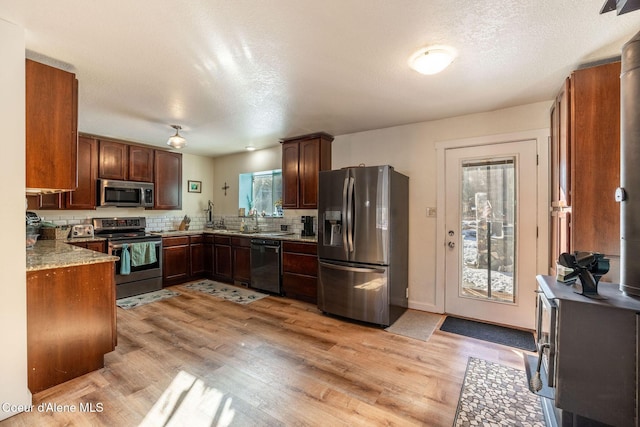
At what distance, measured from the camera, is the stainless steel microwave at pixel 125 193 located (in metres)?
4.22

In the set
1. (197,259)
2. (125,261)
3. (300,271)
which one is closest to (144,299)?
(125,261)

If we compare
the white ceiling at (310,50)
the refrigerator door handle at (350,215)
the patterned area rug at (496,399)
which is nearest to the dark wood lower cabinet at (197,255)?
the white ceiling at (310,50)

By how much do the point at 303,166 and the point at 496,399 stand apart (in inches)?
132

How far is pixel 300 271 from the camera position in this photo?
394 cm

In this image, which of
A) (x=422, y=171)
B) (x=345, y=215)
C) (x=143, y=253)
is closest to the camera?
(x=345, y=215)

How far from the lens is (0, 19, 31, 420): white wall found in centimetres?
168

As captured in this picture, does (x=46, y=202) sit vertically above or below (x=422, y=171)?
below

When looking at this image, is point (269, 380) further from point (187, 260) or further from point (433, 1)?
point (187, 260)

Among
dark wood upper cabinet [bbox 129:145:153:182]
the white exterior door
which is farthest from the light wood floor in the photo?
dark wood upper cabinet [bbox 129:145:153:182]

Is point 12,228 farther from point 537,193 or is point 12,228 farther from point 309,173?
point 537,193

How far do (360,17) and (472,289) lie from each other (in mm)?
3038

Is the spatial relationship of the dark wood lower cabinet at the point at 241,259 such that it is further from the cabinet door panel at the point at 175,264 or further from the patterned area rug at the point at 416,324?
the patterned area rug at the point at 416,324

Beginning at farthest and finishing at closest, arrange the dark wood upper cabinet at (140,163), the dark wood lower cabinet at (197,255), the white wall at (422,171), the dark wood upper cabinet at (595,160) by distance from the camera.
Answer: the dark wood lower cabinet at (197,255) < the dark wood upper cabinet at (140,163) < the white wall at (422,171) < the dark wood upper cabinet at (595,160)

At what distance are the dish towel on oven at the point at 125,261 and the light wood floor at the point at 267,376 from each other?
101 centimetres
